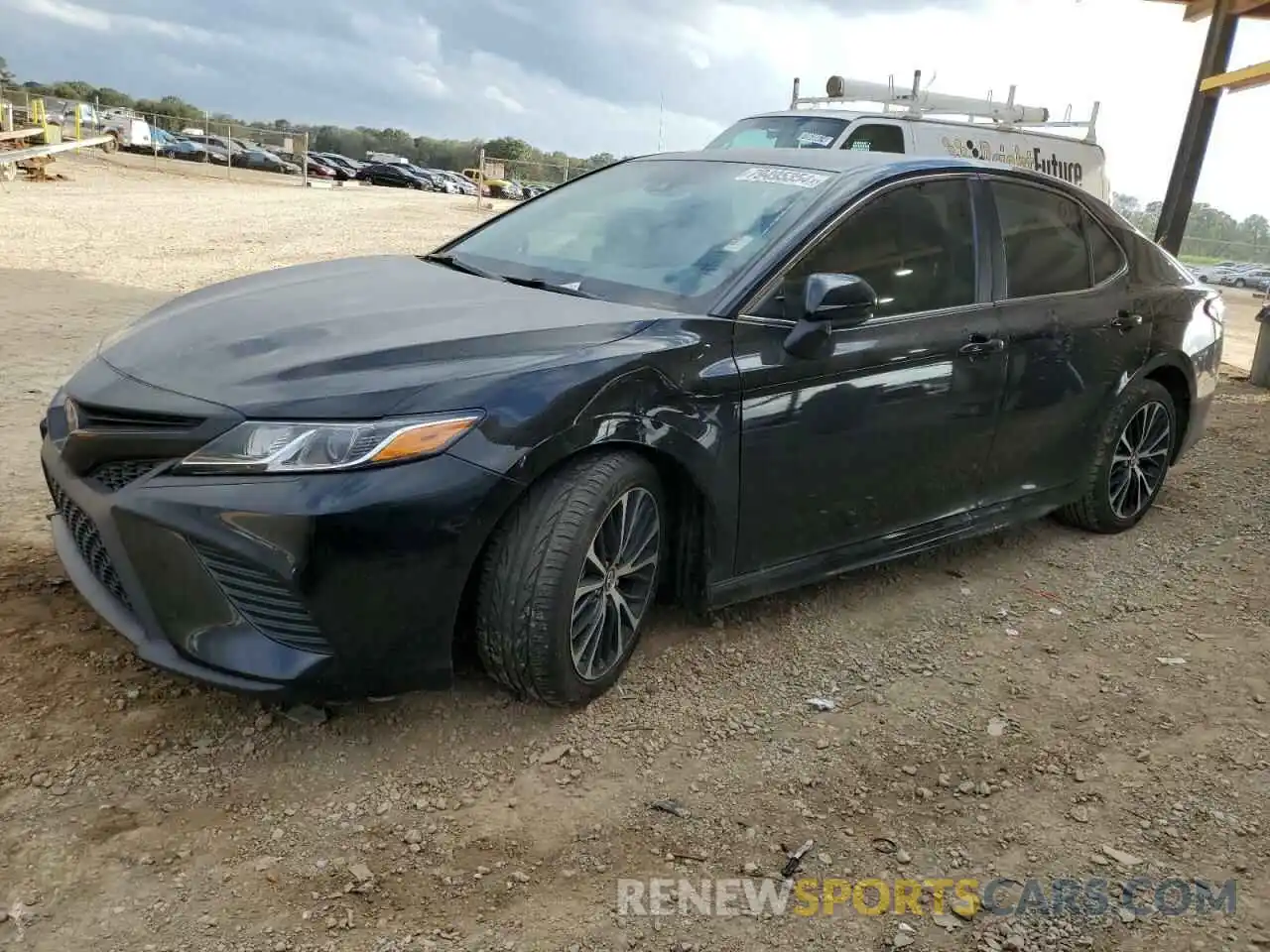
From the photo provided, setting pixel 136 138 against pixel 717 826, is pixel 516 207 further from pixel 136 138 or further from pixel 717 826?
pixel 136 138

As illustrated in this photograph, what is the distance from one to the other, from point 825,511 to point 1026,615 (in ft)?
3.81

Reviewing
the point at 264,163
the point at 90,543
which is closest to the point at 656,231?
the point at 90,543

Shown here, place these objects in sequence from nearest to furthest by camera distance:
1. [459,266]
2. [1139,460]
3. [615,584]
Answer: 1. [615,584]
2. [459,266]
3. [1139,460]

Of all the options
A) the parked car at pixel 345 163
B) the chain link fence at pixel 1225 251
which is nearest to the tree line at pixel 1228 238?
the chain link fence at pixel 1225 251

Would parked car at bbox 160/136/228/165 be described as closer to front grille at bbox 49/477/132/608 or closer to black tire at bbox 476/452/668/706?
front grille at bbox 49/477/132/608

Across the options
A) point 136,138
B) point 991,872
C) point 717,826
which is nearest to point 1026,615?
point 991,872

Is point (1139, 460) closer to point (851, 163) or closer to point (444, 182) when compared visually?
point (851, 163)

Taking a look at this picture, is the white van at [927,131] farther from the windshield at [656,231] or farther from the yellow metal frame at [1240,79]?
the windshield at [656,231]

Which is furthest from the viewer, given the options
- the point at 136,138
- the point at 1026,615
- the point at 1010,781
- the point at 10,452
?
the point at 136,138

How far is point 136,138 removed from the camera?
41.2 metres

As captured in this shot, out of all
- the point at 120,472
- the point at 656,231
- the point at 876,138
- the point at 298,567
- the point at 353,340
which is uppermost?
the point at 876,138

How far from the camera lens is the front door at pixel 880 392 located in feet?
10.6

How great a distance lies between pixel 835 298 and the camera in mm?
3154

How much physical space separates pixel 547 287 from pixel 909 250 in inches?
50.6
